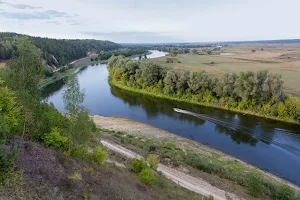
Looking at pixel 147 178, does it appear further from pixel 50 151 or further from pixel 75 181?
pixel 50 151

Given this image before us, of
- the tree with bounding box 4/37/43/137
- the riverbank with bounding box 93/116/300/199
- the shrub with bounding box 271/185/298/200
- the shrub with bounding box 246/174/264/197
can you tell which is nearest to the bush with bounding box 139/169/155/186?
the riverbank with bounding box 93/116/300/199

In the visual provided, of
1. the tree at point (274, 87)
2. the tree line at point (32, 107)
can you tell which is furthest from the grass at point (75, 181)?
the tree at point (274, 87)

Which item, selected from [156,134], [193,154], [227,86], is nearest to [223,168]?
[193,154]

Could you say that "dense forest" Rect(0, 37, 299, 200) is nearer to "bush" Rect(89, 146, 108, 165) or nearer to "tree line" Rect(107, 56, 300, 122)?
"bush" Rect(89, 146, 108, 165)

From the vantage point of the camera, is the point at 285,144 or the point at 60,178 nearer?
the point at 60,178

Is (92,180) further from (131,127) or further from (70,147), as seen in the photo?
(131,127)

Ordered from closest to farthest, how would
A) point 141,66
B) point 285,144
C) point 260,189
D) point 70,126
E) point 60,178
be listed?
point 60,178 → point 70,126 → point 260,189 → point 285,144 → point 141,66

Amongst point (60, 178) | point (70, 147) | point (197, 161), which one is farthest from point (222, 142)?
point (60, 178)

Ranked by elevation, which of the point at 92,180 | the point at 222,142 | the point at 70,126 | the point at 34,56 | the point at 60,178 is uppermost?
the point at 34,56
